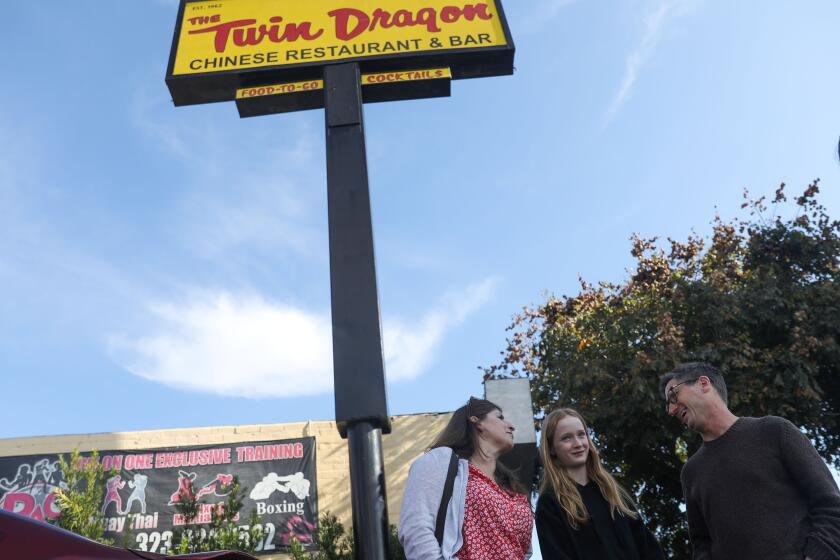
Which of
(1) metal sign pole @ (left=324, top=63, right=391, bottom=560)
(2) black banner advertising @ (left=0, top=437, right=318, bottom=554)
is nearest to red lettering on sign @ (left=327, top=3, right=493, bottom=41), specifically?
(1) metal sign pole @ (left=324, top=63, right=391, bottom=560)

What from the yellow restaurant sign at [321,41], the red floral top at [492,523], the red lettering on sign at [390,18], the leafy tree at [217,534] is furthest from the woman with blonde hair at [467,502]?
the leafy tree at [217,534]

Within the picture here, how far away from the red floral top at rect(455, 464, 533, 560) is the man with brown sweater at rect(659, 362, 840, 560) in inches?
32.3

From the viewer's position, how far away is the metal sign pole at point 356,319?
4672mm

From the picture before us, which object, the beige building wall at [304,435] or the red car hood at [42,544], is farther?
the beige building wall at [304,435]

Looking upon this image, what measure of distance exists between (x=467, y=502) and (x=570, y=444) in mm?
609

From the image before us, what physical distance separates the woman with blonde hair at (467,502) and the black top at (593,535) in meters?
0.09

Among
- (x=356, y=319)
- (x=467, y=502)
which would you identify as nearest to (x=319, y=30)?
(x=356, y=319)

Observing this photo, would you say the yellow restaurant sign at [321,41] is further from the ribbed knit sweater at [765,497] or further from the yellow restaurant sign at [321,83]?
the ribbed knit sweater at [765,497]

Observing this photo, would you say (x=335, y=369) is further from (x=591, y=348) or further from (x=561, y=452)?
(x=591, y=348)

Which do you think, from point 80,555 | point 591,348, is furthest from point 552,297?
point 80,555

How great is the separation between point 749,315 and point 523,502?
11402 millimetres

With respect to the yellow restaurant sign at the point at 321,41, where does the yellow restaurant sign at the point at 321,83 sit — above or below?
below

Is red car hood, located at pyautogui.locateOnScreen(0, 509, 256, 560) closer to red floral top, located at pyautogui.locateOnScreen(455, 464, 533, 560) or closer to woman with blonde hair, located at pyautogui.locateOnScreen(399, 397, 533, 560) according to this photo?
woman with blonde hair, located at pyautogui.locateOnScreen(399, 397, 533, 560)

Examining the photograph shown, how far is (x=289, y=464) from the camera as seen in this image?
42.3 ft
